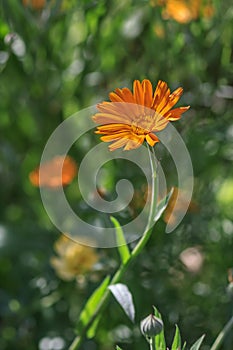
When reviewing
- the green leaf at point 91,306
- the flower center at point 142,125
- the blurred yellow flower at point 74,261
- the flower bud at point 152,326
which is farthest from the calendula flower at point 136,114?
the blurred yellow flower at point 74,261

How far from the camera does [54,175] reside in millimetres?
1505

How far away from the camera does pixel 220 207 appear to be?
1501 millimetres

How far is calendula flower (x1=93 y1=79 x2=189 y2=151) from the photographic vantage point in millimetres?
833

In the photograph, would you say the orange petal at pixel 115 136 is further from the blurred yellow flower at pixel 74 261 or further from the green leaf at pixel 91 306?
the blurred yellow flower at pixel 74 261

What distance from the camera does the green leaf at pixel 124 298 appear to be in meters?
1.03

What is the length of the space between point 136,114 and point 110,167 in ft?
2.32

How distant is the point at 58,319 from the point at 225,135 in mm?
488

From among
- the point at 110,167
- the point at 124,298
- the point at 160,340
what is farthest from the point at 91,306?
the point at 110,167

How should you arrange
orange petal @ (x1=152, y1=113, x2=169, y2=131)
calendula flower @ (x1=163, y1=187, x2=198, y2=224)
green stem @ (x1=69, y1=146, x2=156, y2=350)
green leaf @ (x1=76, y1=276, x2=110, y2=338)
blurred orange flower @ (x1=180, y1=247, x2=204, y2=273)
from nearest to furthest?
orange petal @ (x1=152, y1=113, x2=169, y2=131) < green stem @ (x1=69, y1=146, x2=156, y2=350) < green leaf @ (x1=76, y1=276, x2=110, y2=338) < calendula flower @ (x1=163, y1=187, x2=198, y2=224) < blurred orange flower @ (x1=180, y1=247, x2=204, y2=273)

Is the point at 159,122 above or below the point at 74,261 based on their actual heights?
above

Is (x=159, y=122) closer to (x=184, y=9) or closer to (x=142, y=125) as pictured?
(x=142, y=125)

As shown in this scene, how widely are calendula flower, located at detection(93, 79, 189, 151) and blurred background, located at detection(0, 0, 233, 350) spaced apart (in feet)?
1.51

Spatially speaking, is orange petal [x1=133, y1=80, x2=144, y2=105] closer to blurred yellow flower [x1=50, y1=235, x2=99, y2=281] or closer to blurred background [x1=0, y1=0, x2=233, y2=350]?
blurred background [x1=0, y1=0, x2=233, y2=350]

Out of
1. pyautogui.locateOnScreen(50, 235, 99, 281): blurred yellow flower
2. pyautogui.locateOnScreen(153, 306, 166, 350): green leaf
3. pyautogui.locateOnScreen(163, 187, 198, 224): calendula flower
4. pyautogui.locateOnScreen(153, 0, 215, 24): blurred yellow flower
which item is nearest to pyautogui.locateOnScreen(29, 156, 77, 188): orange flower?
pyautogui.locateOnScreen(50, 235, 99, 281): blurred yellow flower
